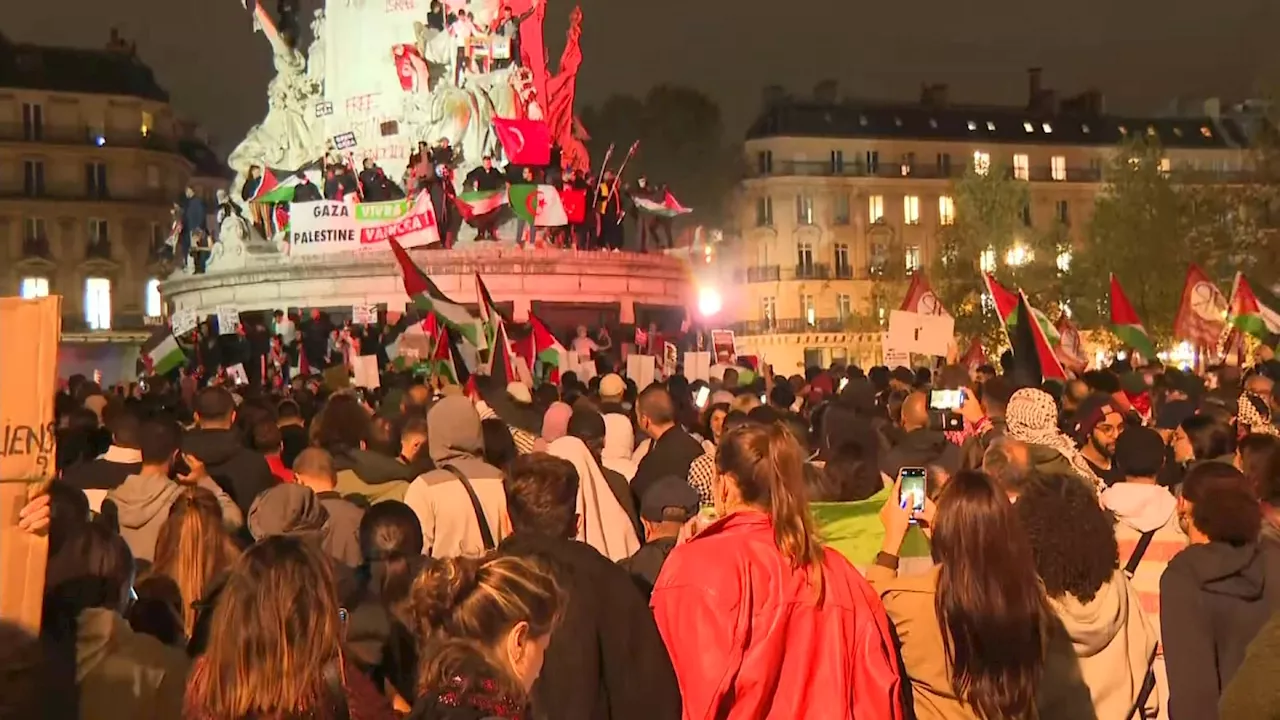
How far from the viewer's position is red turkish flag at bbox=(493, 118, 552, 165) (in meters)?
41.1

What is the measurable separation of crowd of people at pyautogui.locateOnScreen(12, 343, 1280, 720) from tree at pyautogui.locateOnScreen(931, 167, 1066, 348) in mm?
41642

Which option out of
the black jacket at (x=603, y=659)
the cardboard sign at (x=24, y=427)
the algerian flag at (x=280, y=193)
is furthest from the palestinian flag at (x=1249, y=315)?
the algerian flag at (x=280, y=193)

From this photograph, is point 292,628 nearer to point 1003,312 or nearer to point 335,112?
point 1003,312

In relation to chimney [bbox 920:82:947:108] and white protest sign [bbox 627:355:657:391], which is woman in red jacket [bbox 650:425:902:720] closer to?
white protest sign [bbox 627:355:657:391]

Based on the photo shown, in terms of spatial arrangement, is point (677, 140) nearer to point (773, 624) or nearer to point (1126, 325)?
point (1126, 325)

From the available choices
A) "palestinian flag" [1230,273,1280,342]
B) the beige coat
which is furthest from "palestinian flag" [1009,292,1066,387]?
the beige coat

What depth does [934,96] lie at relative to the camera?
7500cm

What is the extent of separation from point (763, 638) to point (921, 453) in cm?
448

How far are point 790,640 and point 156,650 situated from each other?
1.79 meters

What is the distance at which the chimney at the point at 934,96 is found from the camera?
74375mm

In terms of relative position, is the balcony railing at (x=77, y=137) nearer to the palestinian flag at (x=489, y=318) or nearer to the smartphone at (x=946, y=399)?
the palestinian flag at (x=489, y=318)

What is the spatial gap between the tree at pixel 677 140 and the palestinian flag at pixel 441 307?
5380cm

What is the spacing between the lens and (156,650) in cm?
466

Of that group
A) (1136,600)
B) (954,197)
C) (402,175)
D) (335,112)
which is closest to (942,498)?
(1136,600)
